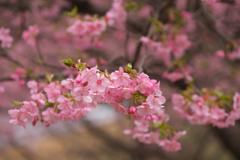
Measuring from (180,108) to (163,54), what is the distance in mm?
673

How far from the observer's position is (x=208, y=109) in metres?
1.37

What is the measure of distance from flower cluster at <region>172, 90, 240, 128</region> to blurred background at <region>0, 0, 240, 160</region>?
39cm

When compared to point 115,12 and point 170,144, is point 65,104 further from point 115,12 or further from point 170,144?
point 115,12

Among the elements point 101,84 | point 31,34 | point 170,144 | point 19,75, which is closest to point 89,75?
point 101,84

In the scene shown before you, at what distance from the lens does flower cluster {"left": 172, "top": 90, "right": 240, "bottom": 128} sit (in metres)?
1.34

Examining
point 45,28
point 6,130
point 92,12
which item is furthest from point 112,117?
point 92,12

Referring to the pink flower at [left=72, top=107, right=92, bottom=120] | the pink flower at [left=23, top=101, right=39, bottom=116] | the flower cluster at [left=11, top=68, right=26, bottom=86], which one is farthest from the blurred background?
the pink flower at [left=23, top=101, right=39, bottom=116]

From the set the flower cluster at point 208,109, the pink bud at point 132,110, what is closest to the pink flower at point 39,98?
the pink bud at point 132,110

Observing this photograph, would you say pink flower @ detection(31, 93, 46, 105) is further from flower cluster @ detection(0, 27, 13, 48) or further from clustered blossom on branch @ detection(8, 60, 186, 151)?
flower cluster @ detection(0, 27, 13, 48)

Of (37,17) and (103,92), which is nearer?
(103,92)

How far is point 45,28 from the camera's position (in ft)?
13.1

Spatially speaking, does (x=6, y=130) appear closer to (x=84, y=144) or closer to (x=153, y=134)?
(x=84, y=144)

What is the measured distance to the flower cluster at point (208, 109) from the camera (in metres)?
1.34

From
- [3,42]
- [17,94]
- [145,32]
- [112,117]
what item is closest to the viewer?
[3,42]
